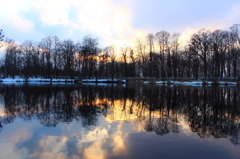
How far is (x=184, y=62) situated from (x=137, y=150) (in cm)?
7131

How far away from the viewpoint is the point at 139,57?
68938 mm

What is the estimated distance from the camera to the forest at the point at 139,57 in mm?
51875

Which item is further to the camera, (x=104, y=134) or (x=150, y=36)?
(x=150, y=36)

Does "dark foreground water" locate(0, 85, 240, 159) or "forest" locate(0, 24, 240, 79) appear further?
"forest" locate(0, 24, 240, 79)

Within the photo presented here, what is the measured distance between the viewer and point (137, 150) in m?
4.71

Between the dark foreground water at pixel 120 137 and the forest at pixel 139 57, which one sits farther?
the forest at pixel 139 57

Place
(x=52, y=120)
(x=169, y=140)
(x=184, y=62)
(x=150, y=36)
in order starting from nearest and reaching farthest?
1. (x=169, y=140)
2. (x=52, y=120)
3. (x=150, y=36)
4. (x=184, y=62)

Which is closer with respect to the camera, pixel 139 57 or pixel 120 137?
pixel 120 137

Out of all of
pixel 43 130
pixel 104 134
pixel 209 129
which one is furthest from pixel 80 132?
pixel 209 129

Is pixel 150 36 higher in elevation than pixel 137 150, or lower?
higher

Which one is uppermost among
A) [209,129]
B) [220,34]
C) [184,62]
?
[220,34]

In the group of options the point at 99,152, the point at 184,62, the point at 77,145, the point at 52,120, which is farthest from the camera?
the point at 184,62

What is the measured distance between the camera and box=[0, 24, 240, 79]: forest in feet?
170

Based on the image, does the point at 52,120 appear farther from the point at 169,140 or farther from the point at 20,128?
the point at 169,140
